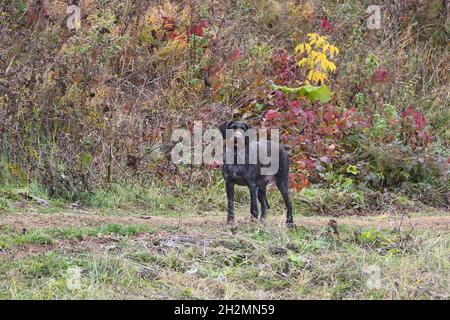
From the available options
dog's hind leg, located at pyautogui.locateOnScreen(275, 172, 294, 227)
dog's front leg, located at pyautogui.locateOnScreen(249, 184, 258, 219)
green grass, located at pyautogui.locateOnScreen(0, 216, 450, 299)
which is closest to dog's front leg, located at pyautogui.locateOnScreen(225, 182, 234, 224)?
dog's front leg, located at pyautogui.locateOnScreen(249, 184, 258, 219)

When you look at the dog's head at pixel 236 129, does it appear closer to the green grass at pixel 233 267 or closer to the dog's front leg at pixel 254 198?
the dog's front leg at pixel 254 198

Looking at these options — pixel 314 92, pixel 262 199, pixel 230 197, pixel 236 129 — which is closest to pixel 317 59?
pixel 314 92

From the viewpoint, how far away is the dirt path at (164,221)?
929 cm

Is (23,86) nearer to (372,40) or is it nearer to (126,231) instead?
(126,231)

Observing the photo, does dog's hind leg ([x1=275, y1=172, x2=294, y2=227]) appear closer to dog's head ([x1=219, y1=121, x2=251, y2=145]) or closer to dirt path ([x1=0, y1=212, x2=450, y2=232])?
dirt path ([x1=0, y1=212, x2=450, y2=232])

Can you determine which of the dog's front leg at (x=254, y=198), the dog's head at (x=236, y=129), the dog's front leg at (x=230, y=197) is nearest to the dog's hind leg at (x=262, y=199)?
the dog's front leg at (x=254, y=198)

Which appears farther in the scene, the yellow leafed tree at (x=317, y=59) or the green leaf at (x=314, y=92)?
the yellow leafed tree at (x=317, y=59)

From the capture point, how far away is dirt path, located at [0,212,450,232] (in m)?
9.29

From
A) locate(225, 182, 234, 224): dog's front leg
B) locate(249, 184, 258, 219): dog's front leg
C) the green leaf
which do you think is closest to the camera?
locate(249, 184, 258, 219): dog's front leg

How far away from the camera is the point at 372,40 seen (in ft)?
54.6

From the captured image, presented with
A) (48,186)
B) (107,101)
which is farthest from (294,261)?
(107,101)

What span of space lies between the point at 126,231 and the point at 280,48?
7237 millimetres

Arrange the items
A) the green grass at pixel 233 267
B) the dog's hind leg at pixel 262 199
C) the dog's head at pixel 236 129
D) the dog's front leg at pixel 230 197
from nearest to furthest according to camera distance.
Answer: the green grass at pixel 233 267 < the dog's head at pixel 236 129 < the dog's front leg at pixel 230 197 < the dog's hind leg at pixel 262 199

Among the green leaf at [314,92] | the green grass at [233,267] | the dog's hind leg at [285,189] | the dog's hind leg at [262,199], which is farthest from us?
the green leaf at [314,92]
